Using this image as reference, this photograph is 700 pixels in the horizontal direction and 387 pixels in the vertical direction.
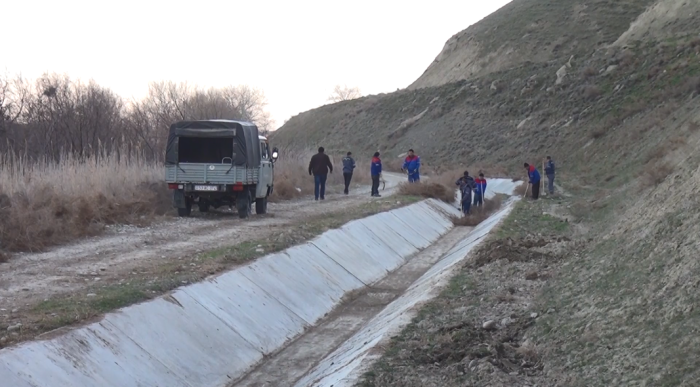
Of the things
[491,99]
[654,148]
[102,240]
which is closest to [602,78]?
[491,99]

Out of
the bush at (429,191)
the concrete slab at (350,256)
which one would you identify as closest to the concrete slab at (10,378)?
the concrete slab at (350,256)

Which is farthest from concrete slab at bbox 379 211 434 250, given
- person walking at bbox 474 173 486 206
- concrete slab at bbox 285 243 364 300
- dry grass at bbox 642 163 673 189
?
dry grass at bbox 642 163 673 189

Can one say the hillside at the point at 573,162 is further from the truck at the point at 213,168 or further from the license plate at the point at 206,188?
the license plate at the point at 206,188

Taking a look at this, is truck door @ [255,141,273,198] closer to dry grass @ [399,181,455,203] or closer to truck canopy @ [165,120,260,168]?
truck canopy @ [165,120,260,168]

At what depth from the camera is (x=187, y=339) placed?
1022 cm

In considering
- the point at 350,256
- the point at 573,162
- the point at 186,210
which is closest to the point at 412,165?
the point at 186,210

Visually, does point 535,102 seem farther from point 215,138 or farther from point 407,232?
point 215,138

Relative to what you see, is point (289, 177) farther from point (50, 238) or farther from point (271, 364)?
point (271, 364)

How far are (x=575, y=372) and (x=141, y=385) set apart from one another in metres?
4.57

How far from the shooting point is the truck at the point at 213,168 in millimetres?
21219

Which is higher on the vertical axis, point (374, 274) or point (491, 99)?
point (491, 99)

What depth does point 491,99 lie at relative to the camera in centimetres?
6975

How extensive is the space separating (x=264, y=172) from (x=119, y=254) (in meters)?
9.17

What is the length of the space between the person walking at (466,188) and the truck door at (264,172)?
6.90m
